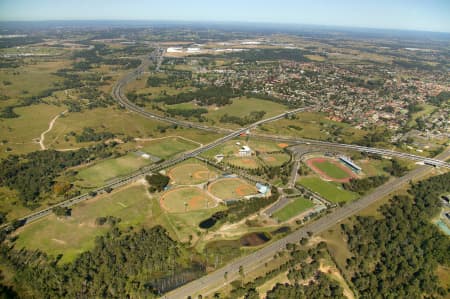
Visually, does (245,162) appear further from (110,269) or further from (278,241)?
(110,269)

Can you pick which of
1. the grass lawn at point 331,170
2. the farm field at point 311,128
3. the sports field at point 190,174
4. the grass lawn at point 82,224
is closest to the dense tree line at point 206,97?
the farm field at point 311,128

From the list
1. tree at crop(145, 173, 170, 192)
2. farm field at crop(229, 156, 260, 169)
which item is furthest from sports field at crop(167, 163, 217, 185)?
farm field at crop(229, 156, 260, 169)

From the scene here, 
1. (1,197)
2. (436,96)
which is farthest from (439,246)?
(436,96)

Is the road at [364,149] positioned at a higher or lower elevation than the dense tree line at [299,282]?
higher

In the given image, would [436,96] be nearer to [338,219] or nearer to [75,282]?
[338,219]

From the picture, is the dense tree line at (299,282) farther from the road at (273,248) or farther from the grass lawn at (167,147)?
the grass lawn at (167,147)

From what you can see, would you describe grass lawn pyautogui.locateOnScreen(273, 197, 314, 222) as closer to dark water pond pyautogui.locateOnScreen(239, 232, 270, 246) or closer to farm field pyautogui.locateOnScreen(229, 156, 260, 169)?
dark water pond pyautogui.locateOnScreen(239, 232, 270, 246)

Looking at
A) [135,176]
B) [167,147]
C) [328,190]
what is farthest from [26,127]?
[328,190]
